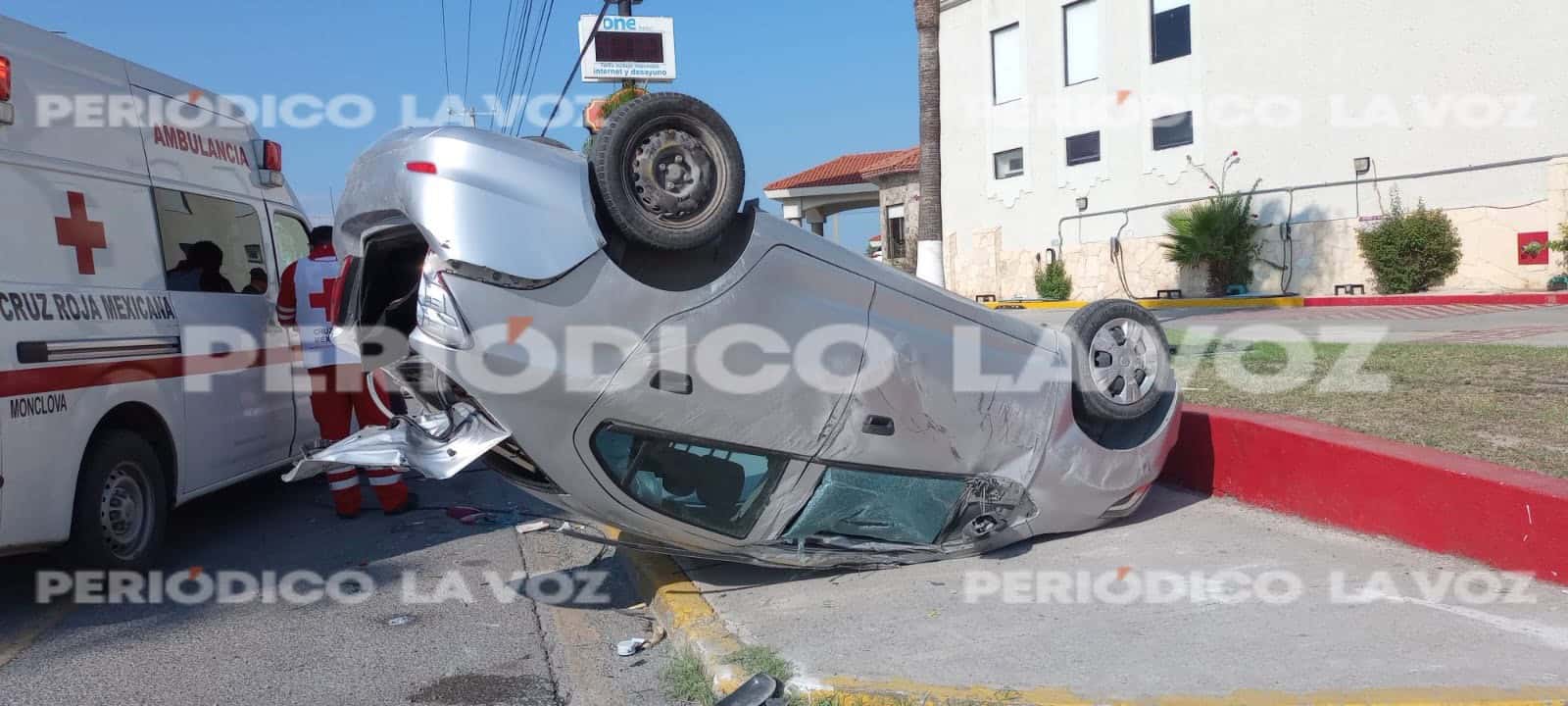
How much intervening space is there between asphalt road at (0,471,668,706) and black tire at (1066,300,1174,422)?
223 centimetres

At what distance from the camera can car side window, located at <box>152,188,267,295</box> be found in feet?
20.4

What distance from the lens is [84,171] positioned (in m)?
5.55

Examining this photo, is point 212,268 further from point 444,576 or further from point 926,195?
point 926,195

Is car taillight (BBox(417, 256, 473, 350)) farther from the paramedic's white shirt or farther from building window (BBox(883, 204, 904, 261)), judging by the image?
building window (BBox(883, 204, 904, 261))

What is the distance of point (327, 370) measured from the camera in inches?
284

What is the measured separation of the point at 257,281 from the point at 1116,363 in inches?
204

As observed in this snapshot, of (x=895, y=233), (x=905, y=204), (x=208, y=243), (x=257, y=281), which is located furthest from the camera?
(x=895, y=233)

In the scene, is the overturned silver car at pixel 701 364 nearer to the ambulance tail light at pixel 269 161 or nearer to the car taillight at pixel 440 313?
the car taillight at pixel 440 313

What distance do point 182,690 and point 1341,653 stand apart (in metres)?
4.08

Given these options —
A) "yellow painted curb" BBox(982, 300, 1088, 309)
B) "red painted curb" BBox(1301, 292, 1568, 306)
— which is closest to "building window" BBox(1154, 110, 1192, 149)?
"yellow painted curb" BBox(982, 300, 1088, 309)

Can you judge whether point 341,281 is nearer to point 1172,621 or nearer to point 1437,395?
point 1172,621

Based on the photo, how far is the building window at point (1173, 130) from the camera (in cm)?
2202

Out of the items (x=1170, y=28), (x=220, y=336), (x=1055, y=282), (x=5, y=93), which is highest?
(x=1170, y=28)

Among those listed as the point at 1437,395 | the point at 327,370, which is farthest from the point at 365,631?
the point at 1437,395
